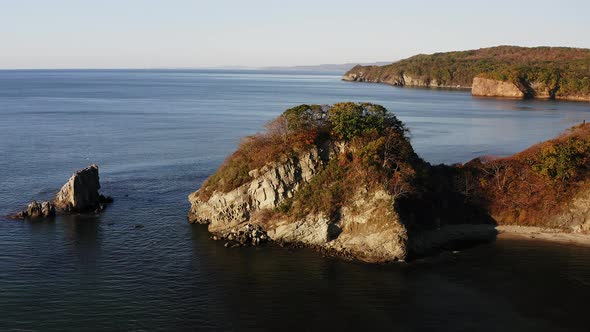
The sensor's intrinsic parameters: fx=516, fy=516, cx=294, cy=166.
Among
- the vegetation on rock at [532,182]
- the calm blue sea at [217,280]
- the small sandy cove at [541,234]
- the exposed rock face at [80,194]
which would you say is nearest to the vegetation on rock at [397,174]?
the vegetation on rock at [532,182]

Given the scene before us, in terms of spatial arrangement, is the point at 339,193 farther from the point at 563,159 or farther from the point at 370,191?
the point at 563,159

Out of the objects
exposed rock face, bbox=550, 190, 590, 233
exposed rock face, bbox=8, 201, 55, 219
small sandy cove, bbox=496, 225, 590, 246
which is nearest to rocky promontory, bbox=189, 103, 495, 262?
small sandy cove, bbox=496, 225, 590, 246

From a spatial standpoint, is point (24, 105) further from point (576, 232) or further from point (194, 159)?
point (576, 232)

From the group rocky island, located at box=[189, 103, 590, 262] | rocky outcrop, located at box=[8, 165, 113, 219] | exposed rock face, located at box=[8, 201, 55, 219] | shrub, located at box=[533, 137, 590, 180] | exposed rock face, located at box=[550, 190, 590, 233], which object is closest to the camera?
rocky island, located at box=[189, 103, 590, 262]

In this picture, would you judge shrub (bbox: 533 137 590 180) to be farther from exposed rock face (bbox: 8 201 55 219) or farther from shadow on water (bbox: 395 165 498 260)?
exposed rock face (bbox: 8 201 55 219)

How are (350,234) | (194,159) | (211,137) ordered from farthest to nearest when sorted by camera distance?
(211,137) < (194,159) < (350,234)

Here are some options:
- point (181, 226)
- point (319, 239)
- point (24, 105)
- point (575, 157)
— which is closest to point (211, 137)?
point (181, 226)
